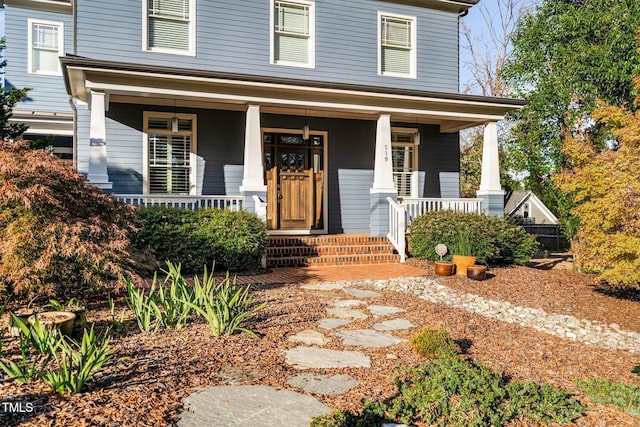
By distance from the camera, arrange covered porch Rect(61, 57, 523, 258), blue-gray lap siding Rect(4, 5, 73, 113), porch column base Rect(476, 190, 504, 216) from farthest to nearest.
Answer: blue-gray lap siding Rect(4, 5, 73, 113) < porch column base Rect(476, 190, 504, 216) < covered porch Rect(61, 57, 523, 258)

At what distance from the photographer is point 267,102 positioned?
9.56 metres

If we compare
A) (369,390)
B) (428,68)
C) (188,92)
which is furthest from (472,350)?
(428,68)

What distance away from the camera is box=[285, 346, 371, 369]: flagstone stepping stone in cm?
370

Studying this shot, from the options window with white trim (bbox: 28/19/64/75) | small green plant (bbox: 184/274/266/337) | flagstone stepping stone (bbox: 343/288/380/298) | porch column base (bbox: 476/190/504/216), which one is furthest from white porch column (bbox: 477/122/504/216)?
window with white trim (bbox: 28/19/64/75)

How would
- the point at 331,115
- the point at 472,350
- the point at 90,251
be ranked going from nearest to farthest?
1. the point at 472,350
2. the point at 90,251
3. the point at 331,115

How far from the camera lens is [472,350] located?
14.3 ft

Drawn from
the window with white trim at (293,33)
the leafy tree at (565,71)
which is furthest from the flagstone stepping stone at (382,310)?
the window with white trim at (293,33)

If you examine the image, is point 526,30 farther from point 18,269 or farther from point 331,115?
point 18,269

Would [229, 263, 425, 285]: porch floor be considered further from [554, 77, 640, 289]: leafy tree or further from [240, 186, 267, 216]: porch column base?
[554, 77, 640, 289]: leafy tree

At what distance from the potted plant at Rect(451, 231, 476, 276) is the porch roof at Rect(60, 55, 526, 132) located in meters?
3.20

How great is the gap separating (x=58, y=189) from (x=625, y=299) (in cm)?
799

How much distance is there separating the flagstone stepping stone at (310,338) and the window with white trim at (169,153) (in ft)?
22.0

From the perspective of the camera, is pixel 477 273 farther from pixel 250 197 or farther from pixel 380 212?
pixel 250 197

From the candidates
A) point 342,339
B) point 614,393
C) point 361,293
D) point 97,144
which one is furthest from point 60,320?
point 97,144
